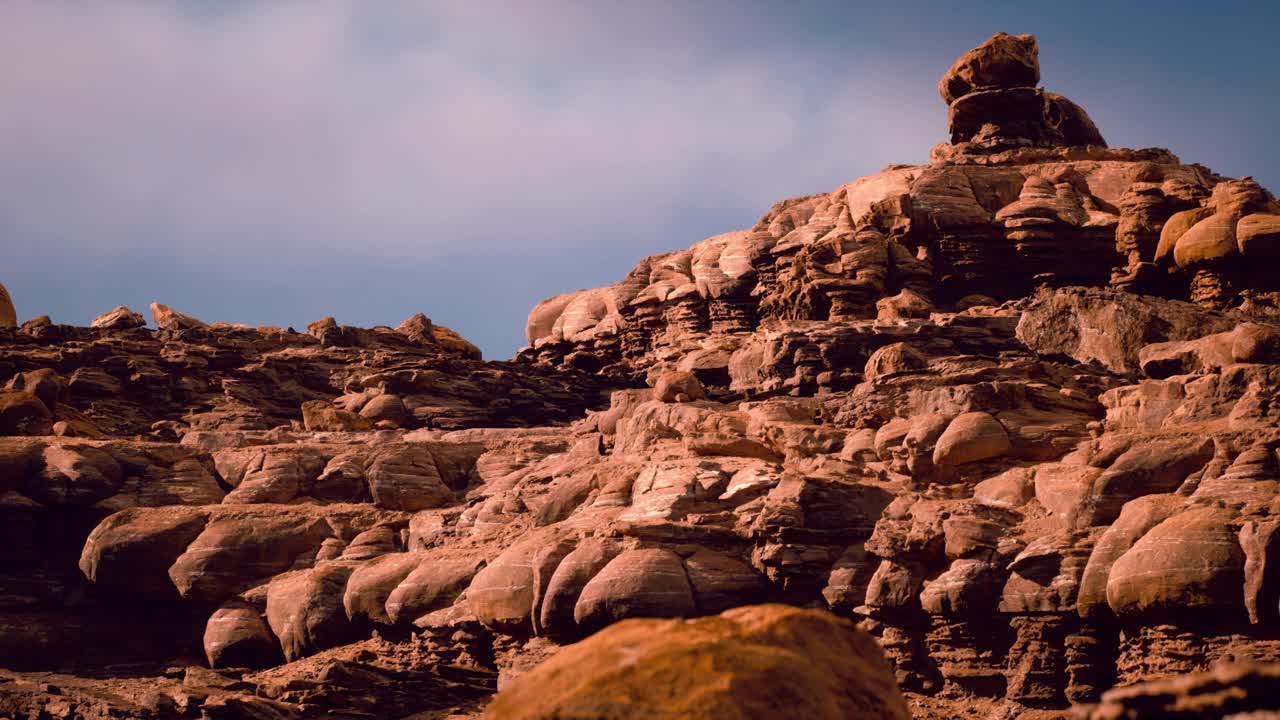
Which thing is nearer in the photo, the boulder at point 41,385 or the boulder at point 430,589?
the boulder at point 430,589

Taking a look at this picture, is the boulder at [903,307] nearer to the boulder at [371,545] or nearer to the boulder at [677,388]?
the boulder at [677,388]

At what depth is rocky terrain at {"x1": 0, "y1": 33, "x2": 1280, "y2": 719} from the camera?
1797 cm

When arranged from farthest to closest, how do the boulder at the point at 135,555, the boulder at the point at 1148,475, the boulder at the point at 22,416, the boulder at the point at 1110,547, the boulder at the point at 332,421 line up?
1. the boulder at the point at 332,421
2. the boulder at the point at 22,416
3. the boulder at the point at 135,555
4. the boulder at the point at 1148,475
5. the boulder at the point at 1110,547

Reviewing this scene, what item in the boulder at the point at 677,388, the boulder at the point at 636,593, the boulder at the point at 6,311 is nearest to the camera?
the boulder at the point at 636,593

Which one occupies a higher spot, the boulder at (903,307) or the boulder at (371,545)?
the boulder at (903,307)

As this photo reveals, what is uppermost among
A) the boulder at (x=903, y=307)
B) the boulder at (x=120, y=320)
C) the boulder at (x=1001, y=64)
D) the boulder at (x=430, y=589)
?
the boulder at (x=1001, y=64)

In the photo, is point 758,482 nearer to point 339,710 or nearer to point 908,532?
point 908,532

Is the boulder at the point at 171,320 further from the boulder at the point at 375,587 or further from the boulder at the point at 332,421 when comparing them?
the boulder at the point at 375,587

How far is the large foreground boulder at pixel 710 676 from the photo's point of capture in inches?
368

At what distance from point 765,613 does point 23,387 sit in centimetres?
3733

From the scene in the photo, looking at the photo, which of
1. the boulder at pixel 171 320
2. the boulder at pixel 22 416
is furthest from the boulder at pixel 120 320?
the boulder at pixel 22 416

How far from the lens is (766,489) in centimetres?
2444

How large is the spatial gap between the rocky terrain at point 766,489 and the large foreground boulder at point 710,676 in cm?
3

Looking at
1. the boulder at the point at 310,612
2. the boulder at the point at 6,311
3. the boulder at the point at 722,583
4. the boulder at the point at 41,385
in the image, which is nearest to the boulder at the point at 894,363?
the boulder at the point at 722,583
